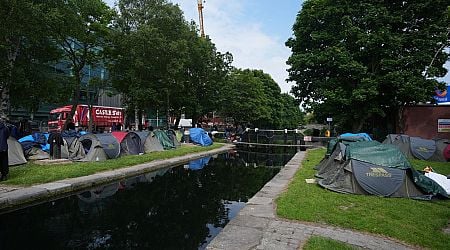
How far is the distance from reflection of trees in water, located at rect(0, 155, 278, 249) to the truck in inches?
896

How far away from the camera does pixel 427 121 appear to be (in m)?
25.3

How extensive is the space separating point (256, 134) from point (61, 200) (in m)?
23.3

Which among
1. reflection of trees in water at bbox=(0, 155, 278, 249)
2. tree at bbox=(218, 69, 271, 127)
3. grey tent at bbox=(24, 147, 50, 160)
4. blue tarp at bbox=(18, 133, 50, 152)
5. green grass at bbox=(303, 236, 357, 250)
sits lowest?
reflection of trees in water at bbox=(0, 155, 278, 249)

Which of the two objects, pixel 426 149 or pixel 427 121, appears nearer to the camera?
pixel 426 149

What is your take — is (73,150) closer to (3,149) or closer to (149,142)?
(149,142)

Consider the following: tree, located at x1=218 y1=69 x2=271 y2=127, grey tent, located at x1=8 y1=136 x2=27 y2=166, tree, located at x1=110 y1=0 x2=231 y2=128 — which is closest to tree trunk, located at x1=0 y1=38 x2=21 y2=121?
grey tent, located at x1=8 y1=136 x2=27 y2=166

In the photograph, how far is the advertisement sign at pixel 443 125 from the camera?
2481 centimetres

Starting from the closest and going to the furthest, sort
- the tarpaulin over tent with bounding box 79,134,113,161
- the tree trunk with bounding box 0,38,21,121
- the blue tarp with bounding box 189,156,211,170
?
the tarpaulin over tent with bounding box 79,134,113,161, the tree trunk with bounding box 0,38,21,121, the blue tarp with bounding box 189,156,211,170

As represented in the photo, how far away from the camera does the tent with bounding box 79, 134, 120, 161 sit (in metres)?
13.8

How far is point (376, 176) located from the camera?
8547 mm

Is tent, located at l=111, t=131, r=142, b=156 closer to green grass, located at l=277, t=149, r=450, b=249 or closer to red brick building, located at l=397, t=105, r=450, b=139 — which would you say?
green grass, located at l=277, t=149, r=450, b=249

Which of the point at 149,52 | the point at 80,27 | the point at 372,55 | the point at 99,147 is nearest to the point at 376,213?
the point at 99,147

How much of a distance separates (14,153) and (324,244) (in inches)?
480

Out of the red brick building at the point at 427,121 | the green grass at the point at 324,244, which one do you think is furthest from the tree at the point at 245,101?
the green grass at the point at 324,244
